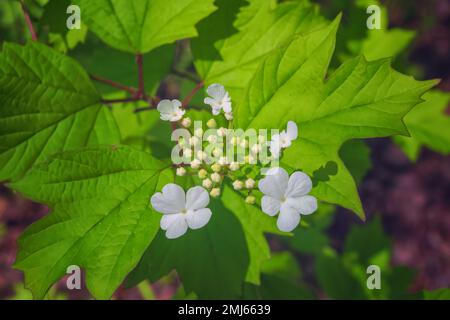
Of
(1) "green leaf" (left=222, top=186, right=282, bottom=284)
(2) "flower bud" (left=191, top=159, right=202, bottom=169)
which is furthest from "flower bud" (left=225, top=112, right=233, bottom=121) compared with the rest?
(1) "green leaf" (left=222, top=186, right=282, bottom=284)

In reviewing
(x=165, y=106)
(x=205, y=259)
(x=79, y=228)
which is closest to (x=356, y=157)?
(x=205, y=259)

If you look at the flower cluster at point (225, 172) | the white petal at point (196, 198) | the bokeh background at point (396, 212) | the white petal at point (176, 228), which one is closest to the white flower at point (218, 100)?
the flower cluster at point (225, 172)

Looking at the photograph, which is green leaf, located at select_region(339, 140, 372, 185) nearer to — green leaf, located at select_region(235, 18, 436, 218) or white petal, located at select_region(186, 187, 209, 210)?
green leaf, located at select_region(235, 18, 436, 218)

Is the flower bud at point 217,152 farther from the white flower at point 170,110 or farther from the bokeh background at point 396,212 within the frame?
the bokeh background at point 396,212

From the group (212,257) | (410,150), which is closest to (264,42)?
(212,257)

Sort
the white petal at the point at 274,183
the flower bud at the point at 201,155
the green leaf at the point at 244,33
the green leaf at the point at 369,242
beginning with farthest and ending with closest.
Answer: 1. the green leaf at the point at 369,242
2. the green leaf at the point at 244,33
3. the flower bud at the point at 201,155
4. the white petal at the point at 274,183

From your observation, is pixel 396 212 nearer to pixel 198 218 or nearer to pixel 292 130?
pixel 292 130
